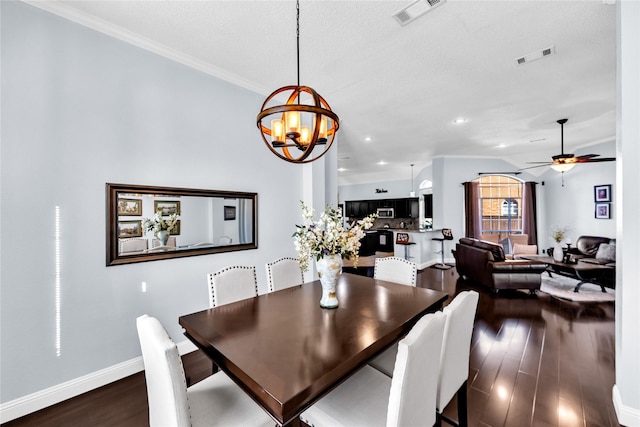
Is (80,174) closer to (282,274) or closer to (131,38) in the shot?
(131,38)

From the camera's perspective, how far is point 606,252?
17.0 ft

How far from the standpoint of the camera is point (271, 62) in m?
2.76

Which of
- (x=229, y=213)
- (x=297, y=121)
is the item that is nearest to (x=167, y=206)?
(x=229, y=213)

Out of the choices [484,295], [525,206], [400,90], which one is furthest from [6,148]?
[525,206]

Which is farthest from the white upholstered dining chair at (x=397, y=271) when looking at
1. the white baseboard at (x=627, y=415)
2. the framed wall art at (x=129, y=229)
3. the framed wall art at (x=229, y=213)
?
the framed wall art at (x=129, y=229)

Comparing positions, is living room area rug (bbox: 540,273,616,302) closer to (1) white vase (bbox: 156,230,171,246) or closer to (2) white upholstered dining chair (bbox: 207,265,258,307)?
(2) white upholstered dining chair (bbox: 207,265,258,307)

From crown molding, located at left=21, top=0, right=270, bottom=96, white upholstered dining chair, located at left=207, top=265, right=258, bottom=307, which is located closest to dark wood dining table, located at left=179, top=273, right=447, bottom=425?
white upholstered dining chair, located at left=207, top=265, right=258, bottom=307

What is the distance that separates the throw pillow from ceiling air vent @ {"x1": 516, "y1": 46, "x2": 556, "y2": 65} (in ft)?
15.1

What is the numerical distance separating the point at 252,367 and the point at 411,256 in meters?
6.61

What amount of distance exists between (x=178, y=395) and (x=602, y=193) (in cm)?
824

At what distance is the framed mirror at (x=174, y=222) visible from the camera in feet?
7.48

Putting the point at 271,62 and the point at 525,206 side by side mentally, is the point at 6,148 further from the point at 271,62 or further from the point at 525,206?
the point at 525,206

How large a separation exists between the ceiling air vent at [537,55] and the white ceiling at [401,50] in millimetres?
53

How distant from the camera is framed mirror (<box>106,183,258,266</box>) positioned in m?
2.28
